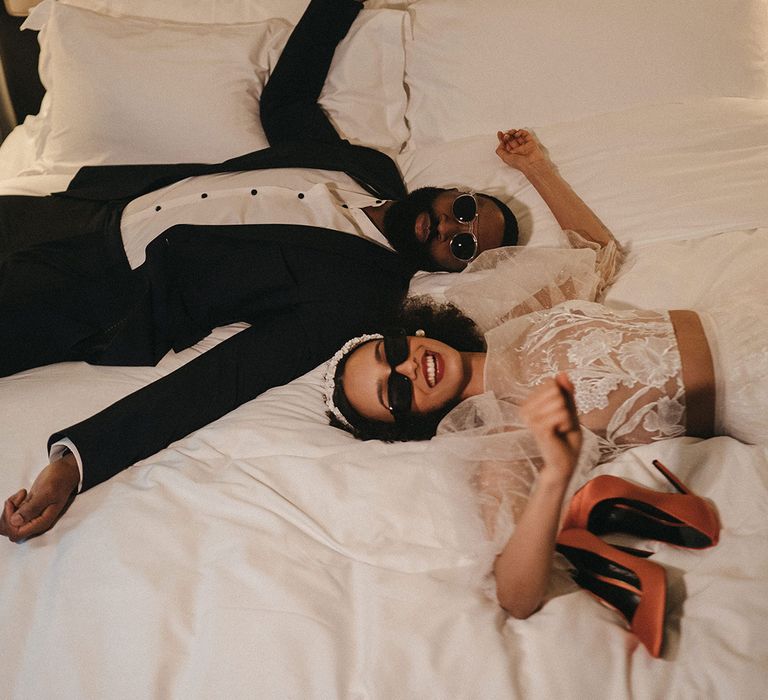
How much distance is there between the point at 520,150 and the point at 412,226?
48cm

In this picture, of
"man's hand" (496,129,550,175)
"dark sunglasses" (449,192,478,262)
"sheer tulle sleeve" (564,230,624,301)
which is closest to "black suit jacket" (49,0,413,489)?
"dark sunglasses" (449,192,478,262)

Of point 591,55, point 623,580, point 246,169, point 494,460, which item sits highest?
point 591,55

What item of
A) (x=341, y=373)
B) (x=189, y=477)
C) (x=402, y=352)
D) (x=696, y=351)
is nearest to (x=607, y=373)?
(x=696, y=351)

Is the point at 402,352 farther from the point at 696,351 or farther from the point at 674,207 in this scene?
the point at 674,207

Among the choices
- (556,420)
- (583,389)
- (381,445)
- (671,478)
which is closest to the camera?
(556,420)

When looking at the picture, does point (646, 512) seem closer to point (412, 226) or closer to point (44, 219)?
point (412, 226)

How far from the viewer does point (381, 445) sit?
1485 mm

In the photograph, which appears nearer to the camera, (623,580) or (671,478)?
(623,580)

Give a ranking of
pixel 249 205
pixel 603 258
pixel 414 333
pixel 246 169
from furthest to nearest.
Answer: pixel 246 169, pixel 249 205, pixel 603 258, pixel 414 333

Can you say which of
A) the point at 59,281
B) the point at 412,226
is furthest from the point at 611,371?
the point at 59,281

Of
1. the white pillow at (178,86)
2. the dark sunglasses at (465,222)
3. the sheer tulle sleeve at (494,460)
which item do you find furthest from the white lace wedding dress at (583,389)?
the white pillow at (178,86)

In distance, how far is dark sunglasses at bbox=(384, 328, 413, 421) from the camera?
1.43 meters

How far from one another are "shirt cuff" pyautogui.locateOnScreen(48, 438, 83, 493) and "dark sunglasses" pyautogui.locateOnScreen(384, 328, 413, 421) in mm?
748

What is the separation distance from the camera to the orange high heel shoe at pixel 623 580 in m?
1.08
